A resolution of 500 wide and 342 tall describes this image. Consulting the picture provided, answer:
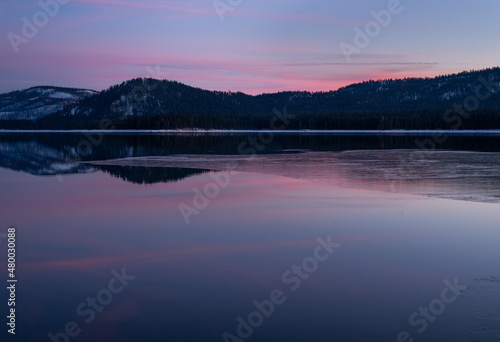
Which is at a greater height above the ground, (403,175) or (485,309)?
(403,175)

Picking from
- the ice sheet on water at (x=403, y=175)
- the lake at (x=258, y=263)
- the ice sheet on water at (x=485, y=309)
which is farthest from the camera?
the ice sheet on water at (x=403, y=175)

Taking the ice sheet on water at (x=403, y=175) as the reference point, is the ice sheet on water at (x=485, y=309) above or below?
below

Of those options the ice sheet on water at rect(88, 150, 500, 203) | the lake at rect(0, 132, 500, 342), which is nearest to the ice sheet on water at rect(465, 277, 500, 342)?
the lake at rect(0, 132, 500, 342)

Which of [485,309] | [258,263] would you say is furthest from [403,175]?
[485,309]

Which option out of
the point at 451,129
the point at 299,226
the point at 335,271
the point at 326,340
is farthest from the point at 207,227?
the point at 451,129

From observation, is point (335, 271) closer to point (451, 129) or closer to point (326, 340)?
point (326, 340)

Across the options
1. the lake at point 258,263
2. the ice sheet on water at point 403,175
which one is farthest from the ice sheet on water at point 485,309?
the ice sheet on water at point 403,175

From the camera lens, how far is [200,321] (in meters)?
6.38

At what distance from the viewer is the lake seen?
6.33m

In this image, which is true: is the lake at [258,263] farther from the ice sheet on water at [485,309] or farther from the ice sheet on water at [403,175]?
the ice sheet on water at [403,175]

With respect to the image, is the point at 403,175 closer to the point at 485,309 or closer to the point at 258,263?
the point at 258,263

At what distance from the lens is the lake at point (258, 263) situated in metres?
6.33

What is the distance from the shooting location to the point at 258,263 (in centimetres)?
882

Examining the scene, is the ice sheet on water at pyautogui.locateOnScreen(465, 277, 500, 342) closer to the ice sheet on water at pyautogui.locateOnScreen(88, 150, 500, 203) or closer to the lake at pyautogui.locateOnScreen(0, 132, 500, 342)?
the lake at pyautogui.locateOnScreen(0, 132, 500, 342)
